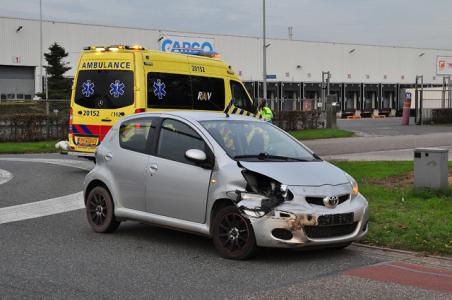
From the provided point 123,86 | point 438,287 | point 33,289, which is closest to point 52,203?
point 123,86

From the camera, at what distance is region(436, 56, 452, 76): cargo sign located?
165 feet

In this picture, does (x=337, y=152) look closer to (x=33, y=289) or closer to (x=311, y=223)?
(x=311, y=223)

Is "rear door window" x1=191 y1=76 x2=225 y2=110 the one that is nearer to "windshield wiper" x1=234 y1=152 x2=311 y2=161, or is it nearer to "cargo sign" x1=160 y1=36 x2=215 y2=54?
"windshield wiper" x1=234 y1=152 x2=311 y2=161

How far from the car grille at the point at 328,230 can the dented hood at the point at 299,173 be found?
0.46 metres

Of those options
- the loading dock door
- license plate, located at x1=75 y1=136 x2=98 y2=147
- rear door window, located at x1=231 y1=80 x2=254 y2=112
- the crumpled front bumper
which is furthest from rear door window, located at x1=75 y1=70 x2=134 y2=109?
the loading dock door

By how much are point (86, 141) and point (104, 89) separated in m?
1.27

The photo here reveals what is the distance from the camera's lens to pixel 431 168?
9.98 metres

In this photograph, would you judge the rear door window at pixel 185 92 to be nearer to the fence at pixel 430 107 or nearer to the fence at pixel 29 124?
the fence at pixel 29 124

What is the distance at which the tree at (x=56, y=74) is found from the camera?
163ft

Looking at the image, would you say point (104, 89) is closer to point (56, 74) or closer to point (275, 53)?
point (56, 74)

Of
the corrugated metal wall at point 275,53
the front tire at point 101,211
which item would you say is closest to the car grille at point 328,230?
the front tire at point 101,211

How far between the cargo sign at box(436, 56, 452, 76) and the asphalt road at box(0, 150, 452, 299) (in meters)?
46.2

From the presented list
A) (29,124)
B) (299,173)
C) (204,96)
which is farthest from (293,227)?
(29,124)

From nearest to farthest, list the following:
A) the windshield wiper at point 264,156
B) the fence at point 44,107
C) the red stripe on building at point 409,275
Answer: the red stripe on building at point 409,275
the windshield wiper at point 264,156
the fence at point 44,107
